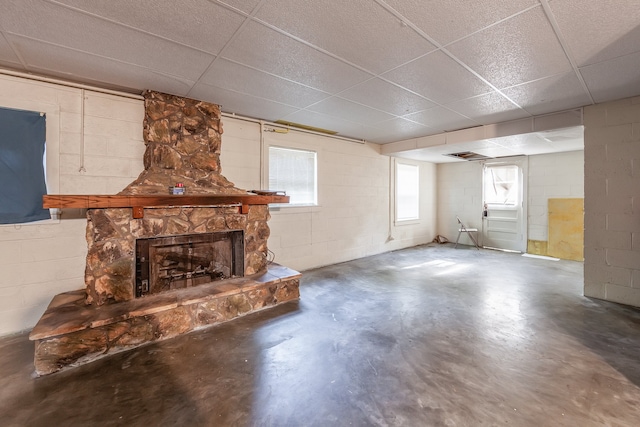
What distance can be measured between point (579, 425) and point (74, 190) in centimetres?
428

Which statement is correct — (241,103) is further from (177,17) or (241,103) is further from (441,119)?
(441,119)

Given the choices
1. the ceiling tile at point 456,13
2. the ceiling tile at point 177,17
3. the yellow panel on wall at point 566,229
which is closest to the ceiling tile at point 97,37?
the ceiling tile at point 177,17

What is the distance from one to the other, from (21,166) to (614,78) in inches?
219

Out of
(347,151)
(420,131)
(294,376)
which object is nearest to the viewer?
(294,376)

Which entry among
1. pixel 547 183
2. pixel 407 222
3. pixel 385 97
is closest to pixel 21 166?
pixel 385 97

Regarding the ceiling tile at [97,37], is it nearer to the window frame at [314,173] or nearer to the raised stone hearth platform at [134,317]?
the window frame at [314,173]

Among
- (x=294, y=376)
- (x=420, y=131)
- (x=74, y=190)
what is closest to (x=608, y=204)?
(x=420, y=131)

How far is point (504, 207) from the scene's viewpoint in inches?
249

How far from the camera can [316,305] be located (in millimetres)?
3156

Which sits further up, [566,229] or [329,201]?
[329,201]

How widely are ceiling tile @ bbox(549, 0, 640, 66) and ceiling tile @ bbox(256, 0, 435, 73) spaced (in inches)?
32.1

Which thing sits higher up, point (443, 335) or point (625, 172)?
point (625, 172)

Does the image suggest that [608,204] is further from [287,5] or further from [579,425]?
[287,5]

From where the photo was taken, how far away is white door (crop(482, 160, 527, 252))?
19.9 feet
